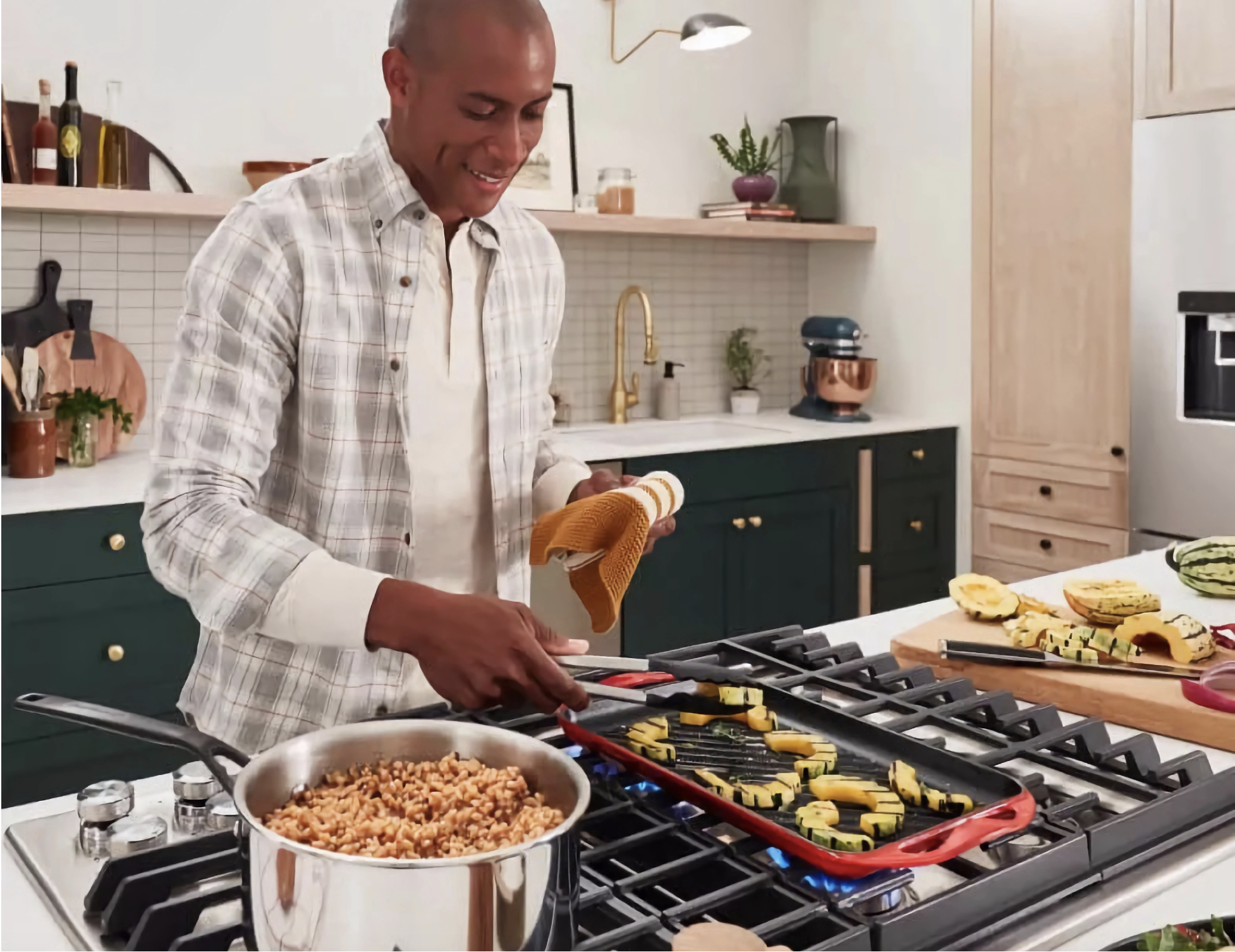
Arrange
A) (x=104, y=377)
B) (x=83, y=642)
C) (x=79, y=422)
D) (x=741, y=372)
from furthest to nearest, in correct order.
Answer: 1. (x=741, y=372)
2. (x=104, y=377)
3. (x=79, y=422)
4. (x=83, y=642)

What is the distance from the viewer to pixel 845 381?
419 centimetres

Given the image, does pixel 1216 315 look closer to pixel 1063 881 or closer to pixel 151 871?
pixel 1063 881

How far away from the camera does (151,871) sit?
3.12 feet

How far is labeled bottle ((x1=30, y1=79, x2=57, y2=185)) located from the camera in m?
3.02

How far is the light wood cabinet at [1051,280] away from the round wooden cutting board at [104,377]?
2581 mm

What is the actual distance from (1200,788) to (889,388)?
3374 mm

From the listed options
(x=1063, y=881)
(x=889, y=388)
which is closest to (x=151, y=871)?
(x=1063, y=881)

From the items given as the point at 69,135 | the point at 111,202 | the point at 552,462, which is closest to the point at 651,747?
the point at 552,462

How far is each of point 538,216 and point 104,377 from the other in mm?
1279

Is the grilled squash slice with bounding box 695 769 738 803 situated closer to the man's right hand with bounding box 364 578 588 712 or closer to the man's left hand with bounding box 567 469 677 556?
the man's right hand with bounding box 364 578 588 712

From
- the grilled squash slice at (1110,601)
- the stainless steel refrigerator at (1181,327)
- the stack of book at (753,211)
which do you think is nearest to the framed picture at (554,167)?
the stack of book at (753,211)

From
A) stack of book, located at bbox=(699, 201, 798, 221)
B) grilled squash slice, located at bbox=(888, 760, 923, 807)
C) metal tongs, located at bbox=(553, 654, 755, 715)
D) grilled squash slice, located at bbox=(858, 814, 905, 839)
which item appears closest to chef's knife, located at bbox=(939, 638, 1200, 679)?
metal tongs, located at bbox=(553, 654, 755, 715)

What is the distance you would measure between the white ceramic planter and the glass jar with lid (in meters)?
0.82

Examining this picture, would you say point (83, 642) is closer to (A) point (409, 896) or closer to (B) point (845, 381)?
(A) point (409, 896)
